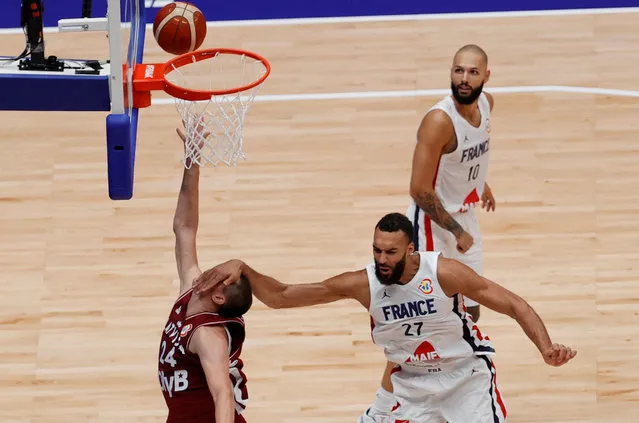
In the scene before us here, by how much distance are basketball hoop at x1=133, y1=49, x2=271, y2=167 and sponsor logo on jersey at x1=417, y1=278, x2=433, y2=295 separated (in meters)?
1.05

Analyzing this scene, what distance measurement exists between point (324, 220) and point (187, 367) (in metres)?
3.23

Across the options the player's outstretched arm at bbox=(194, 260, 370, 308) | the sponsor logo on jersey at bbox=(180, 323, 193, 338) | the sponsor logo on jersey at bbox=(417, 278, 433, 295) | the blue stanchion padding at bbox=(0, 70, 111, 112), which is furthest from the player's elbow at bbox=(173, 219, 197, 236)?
the sponsor logo on jersey at bbox=(417, 278, 433, 295)

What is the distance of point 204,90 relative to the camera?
617 centimetres

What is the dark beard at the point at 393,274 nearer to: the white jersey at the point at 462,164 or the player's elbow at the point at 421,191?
the player's elbow at the point at 421,191

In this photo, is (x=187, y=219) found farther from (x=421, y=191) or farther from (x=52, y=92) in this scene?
(x=421, y=191)

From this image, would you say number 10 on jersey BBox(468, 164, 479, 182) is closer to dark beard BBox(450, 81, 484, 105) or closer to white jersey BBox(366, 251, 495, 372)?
dark beard BBox(450, 81, 484, 105)

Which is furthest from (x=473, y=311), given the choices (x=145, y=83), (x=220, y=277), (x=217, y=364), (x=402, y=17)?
(x=402, y=17)

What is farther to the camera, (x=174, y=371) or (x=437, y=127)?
(x=437, y=127)

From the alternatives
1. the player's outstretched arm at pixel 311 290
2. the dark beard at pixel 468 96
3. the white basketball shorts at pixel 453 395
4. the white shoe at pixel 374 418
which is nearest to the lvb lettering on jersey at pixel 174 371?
the player's outstretched arm at pixel 311 290

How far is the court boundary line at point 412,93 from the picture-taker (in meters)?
10.5

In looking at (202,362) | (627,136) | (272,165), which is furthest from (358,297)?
(627,136)

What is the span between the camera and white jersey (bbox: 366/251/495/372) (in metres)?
6.43

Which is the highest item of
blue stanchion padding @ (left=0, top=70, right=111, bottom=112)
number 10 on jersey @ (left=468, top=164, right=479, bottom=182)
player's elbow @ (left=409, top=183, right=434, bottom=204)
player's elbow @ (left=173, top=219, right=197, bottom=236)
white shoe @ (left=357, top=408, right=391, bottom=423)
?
blue stanchion padding @ (left=0, top=70, right=111, bottom=112)

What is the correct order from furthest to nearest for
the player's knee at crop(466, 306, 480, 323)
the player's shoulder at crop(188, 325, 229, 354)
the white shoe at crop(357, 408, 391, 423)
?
1. the player's knee at crop(466, 306, 480, 323)
2. the white shoe at crop(357, 408, 391, 423)
3. the player's shoulder at crop(188, 325, 229, 354)
